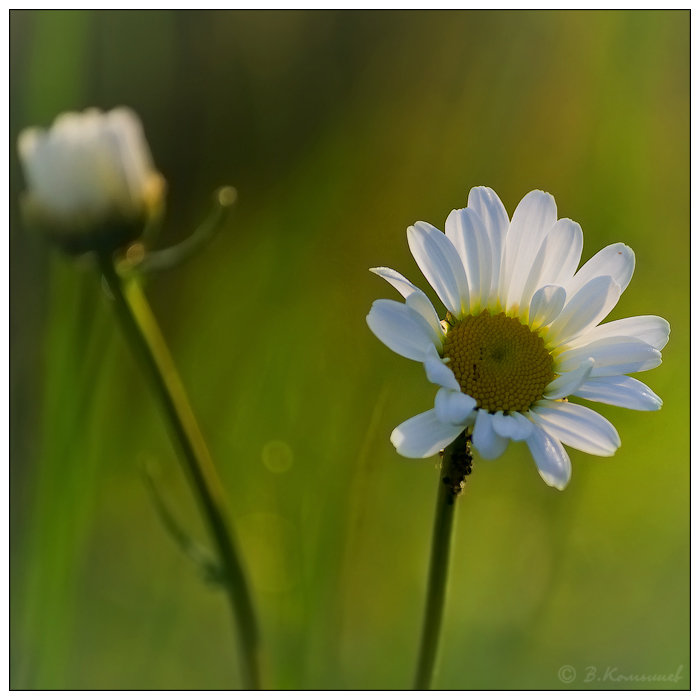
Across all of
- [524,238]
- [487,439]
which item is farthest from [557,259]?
[487,439]

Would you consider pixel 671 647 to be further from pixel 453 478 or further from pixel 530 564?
pixel 453 478

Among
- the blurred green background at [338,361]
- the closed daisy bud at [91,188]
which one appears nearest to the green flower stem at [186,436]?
the closed daisy bud at [91,188]

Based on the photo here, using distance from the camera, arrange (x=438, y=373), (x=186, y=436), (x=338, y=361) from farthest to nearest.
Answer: (x=338, y=361), (x=186, y=436), (x=438, y=373)

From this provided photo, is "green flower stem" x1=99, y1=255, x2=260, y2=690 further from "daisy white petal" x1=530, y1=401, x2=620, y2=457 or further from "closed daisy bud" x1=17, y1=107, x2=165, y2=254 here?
"daisy white petal" x1=530, y1=401, x2=620, y2=457

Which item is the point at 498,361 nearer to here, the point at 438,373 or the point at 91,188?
the point at 438,373

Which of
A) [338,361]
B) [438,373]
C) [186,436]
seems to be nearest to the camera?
[438,373]

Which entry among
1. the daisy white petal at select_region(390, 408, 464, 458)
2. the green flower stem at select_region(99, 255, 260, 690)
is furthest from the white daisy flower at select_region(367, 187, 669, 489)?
the green flower stem at select_region(99, 255, 260, 690)

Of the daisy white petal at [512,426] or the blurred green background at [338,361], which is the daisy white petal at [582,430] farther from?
the blurred green background at [338,361]
